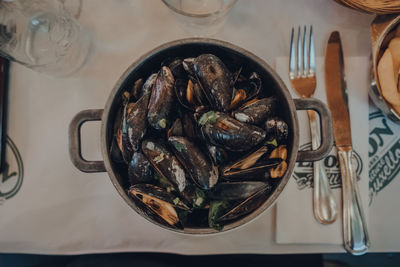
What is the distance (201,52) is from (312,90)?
0.27 metres

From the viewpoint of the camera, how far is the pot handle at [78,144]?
492 mm

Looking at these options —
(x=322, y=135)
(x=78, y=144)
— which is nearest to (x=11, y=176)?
(x=78, y=144)

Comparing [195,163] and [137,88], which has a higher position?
[137,88]

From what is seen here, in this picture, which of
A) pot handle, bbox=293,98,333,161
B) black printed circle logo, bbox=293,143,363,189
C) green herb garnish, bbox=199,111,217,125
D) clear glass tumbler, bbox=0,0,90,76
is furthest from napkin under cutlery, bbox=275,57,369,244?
clear glass tumbler, bbox=0,0,90,76

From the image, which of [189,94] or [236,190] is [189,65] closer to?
[189,94]

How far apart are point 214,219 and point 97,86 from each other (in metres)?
0.41

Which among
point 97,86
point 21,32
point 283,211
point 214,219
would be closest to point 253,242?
point 283,211

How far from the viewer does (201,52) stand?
0.52 m

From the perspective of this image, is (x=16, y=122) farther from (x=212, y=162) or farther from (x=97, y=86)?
(x=212, y=162)

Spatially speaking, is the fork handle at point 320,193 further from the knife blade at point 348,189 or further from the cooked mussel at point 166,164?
the cooked mussel at point 166,164

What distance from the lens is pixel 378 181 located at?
640mm

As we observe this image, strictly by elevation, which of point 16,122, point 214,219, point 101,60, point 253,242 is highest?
point 101,60

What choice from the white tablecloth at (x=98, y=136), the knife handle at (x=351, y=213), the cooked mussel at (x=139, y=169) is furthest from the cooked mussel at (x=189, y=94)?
the knife handle at (x=351, y=213)

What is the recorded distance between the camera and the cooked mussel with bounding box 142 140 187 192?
1.56 feet
